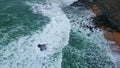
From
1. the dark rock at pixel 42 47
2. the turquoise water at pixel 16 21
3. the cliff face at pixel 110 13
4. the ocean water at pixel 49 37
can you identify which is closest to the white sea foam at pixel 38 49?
the ocean water at pixel 49 37

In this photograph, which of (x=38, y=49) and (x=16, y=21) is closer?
(x=38, y=49)

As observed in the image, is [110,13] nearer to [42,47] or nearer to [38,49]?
[42,47]

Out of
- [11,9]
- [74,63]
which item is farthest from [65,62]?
[11,9]

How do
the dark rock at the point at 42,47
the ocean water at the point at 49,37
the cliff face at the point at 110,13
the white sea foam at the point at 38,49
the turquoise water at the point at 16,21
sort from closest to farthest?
the white sea foam at the point at 38,49 < the ocean water at the point at 49,37 < the dark rock at the point at 42,47 < the turquoise water at the point at 16,21 < the cliff face at the point at 110,13

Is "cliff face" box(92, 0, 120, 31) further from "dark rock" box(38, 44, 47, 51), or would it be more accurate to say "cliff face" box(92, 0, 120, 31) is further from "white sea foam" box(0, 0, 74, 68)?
"dark rock" box(38, 44, 47, 51)

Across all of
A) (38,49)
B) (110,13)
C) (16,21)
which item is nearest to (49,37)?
(38,49)

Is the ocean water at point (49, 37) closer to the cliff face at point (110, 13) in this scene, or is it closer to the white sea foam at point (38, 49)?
A: the white sea foam at point (38, 49)
